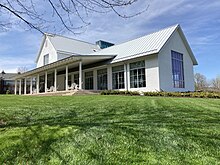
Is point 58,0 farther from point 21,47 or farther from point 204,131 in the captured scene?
point 204,131

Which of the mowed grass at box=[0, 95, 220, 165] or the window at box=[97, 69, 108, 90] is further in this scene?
the window at box=[97, 69, 108, 90]

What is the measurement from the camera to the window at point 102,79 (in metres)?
23.5

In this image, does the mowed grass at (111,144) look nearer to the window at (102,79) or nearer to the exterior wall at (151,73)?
the exterior wall at (151,73)

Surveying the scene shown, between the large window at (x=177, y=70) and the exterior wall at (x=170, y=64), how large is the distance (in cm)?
41

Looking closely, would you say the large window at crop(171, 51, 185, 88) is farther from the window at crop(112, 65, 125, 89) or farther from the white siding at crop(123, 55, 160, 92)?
the window at crop(112, 65, 125, 89)

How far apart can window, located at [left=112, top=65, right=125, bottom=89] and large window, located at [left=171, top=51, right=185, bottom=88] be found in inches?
194

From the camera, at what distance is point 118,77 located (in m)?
21.6

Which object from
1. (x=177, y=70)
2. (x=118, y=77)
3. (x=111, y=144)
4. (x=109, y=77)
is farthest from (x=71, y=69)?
(x=111, y=144)

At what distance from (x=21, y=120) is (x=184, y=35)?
64.2ft

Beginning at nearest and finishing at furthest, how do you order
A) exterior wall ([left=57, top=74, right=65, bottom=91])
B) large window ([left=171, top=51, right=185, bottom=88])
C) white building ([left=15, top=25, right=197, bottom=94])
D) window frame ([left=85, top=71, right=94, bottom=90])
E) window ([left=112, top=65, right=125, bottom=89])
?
→ white building ([left=15, top=25, right=197, bottom=94]) < large window ([left=171, top=51, right=185, bottom=88]) < window ([left=112, top=65, right=125, bottom=89]) < window frame ([left=85, top=71, right=94, bottom=90]) < exterior wall ([left=57, top=74, right=65, bottom=91])

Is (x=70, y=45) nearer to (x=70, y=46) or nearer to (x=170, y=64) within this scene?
(x=70, y=46)

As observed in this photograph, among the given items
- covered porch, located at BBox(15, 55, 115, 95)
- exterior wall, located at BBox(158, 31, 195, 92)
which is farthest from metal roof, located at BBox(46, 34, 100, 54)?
exterior wall, located at BBox(158, 31, 195, 92)

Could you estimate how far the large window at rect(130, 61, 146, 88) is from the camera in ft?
63.6

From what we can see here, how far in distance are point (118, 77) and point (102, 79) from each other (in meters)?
2.86
